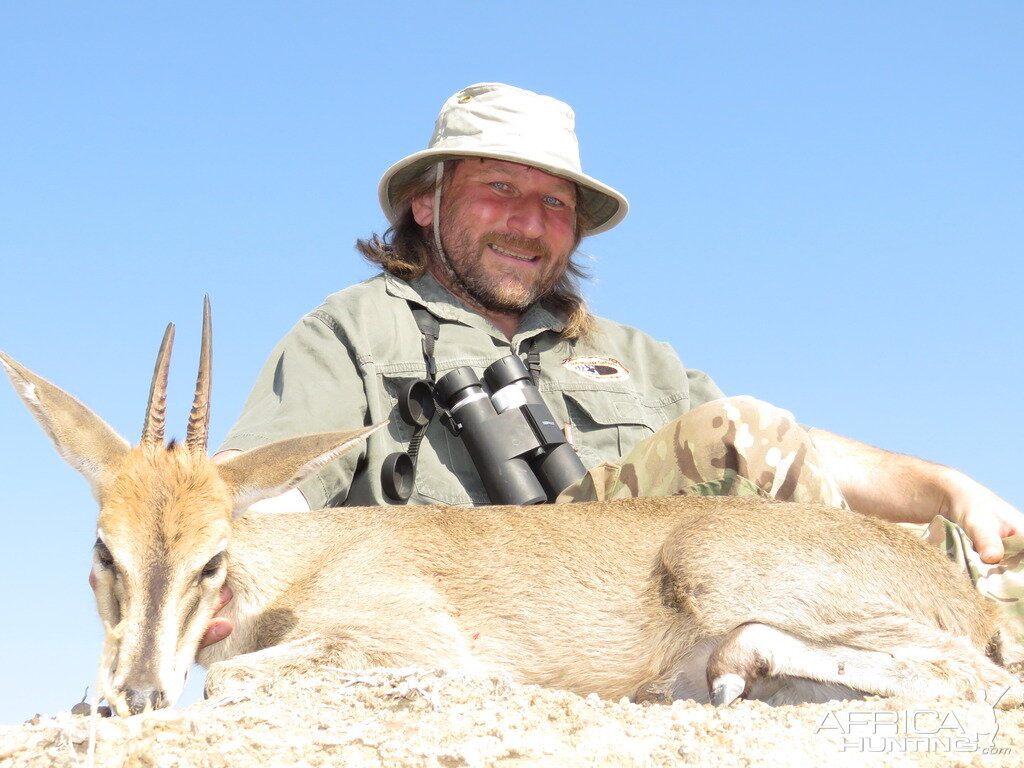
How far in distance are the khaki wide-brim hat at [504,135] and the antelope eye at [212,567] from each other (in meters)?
4.55

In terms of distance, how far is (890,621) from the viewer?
5.05 metres

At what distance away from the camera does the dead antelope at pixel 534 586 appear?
483cm

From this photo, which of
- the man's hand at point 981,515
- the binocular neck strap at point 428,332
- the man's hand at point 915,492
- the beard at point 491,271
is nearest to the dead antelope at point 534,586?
the man's hand at point 981,515

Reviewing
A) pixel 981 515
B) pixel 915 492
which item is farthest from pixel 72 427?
pixel 915 492

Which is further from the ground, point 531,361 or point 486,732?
point 531,361

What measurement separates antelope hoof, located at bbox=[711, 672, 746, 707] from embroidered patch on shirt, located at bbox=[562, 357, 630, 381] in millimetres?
4005

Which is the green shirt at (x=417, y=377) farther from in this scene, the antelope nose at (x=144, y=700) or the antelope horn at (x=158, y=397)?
the antelope nose at (x=144, y=700)

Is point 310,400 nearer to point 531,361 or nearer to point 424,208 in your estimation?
point 531,361

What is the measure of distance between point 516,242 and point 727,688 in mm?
4948

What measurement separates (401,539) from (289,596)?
68cm

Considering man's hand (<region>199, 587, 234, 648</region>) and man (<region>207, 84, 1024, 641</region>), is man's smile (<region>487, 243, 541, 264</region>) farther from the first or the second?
man's hand (<region>199, 587, 234, 648</region>)

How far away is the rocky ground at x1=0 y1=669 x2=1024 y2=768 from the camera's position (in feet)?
12.0


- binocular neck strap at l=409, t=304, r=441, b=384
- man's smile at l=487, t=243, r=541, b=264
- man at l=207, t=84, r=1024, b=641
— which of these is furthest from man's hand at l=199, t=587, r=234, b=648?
man's smile at l=487, t=243, r=541, b=264

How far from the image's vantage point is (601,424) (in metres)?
8.34
